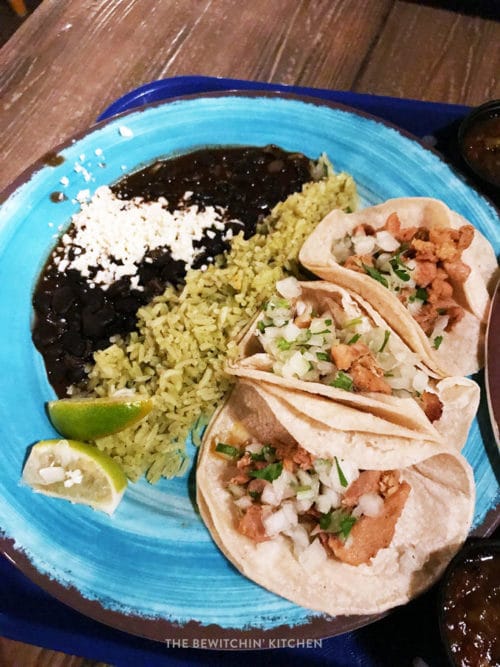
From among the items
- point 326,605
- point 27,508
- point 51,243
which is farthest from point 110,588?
point 51,243

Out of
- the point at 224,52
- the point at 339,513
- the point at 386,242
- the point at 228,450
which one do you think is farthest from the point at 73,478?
the point at 224,52

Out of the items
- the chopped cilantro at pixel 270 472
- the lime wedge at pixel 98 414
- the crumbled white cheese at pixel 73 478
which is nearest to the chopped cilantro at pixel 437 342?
the chopped cilantro at pixel 270 472

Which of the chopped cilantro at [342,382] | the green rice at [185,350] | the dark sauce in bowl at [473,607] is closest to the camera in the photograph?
the dark sauce in bowl at [473,607]

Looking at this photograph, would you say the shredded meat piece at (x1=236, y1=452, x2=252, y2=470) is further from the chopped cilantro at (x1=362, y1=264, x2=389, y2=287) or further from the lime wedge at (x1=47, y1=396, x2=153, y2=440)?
the chopped cilantro at (x1=362, y1=264, x2=389, y2=287)

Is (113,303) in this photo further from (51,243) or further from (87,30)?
(87,30)

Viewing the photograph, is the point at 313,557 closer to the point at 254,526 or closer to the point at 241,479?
the point at 254,526

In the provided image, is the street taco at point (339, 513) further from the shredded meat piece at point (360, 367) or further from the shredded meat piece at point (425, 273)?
the shredded meat piece at point (425, 273)
